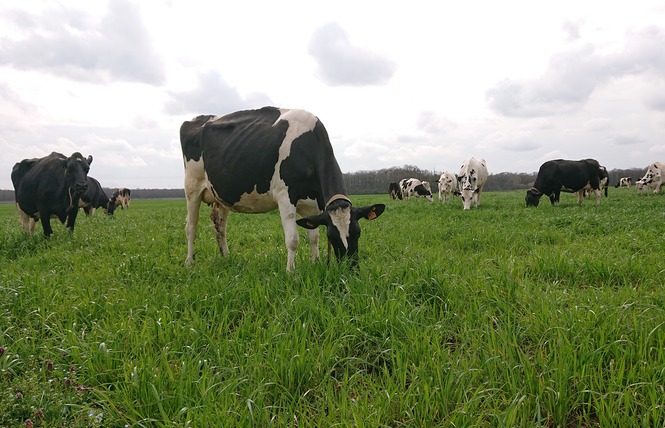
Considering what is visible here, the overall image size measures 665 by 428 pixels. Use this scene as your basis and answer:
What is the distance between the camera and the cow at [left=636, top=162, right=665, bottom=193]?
25438 millimetres

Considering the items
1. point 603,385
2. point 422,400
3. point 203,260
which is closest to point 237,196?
point 203,260

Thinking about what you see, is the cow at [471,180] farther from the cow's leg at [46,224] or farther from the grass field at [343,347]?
the cow's leg at [46,224]

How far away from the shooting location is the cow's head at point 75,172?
935 cm

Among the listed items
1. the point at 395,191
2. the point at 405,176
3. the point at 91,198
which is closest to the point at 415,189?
the point at 395,191

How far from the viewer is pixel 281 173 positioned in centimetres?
564

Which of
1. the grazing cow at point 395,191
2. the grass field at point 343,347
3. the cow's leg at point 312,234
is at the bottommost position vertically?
the grass field at point 343,347

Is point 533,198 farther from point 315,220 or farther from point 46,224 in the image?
point 46,224

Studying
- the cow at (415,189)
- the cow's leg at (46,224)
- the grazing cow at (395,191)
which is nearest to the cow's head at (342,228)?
the cow's leg at (46,224)

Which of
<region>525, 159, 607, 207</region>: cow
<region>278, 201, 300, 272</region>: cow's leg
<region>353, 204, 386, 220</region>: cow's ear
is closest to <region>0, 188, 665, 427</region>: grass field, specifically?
<region>278, 201, 300, 272</region>: cow's leg

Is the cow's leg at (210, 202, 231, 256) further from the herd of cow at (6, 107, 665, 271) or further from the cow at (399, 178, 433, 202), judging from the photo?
the cow at (399, 178, 433, 202)

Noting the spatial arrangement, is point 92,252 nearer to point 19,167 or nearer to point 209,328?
point 209,328

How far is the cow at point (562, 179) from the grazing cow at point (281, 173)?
14401 millimetres

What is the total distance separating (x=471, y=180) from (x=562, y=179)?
4.29 meters

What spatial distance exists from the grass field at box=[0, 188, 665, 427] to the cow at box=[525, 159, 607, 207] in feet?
43.6
